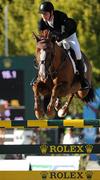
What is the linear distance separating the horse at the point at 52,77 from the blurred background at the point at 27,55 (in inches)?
194

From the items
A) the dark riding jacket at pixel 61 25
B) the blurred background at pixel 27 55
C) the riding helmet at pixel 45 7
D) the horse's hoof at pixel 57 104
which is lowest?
the blurred background at pixel 27 55

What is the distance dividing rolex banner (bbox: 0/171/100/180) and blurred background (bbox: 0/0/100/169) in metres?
6.52

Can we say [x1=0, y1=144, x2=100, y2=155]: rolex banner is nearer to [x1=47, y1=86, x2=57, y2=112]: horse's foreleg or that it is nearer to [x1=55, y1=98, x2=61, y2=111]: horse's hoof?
[x1=47, y1=86, x2=57, y2=112]: horse's foreleg

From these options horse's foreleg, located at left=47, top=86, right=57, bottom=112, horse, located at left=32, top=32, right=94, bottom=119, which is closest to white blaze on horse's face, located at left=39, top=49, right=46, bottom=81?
horse, located at left=32, top=32, right=94, bottom=119

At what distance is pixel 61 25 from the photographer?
923 centimetres

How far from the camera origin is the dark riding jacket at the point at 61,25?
9.02 m

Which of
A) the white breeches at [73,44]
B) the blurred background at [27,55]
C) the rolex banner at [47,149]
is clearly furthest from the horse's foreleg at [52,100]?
the blurred background at [27,55]

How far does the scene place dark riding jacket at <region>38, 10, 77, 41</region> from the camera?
902 cm

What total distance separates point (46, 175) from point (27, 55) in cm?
1157

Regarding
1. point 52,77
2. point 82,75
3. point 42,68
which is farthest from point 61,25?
point 42,68

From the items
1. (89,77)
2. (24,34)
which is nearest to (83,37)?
(24,34)

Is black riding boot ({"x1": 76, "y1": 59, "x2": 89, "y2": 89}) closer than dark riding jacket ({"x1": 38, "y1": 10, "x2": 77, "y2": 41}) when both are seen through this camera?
No

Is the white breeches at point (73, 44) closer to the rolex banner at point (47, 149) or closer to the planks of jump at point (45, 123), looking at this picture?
the planks of jump at point (45, 123)

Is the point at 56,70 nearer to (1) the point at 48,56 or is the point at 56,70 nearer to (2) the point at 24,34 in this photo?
(1) the point at 48,56
